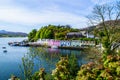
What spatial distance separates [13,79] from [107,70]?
3.24m

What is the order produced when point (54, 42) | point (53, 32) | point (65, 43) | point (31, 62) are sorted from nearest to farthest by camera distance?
point (31, 62)
point (65, 43)
point (54, 42)
point (53, 32)

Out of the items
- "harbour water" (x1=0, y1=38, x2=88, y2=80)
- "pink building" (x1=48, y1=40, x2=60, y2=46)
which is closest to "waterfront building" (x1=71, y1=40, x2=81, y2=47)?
"pink building" (x1=48, y1=40, x2=60, y2=46)

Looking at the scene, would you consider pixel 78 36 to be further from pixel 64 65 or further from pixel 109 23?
pixel 64 65

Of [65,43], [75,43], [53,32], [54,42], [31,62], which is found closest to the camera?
[31,62]

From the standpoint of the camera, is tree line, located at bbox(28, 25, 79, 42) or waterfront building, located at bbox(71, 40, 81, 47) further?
tree line, located at bbox(28, 25, 79, 42)

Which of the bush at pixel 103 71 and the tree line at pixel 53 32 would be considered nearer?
the bush at pixel 103 71

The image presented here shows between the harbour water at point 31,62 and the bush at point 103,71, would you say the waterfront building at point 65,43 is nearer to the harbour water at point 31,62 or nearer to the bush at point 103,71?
the harbour water at point 31,62

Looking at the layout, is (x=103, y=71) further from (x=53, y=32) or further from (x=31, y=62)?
(x=53, y=32)

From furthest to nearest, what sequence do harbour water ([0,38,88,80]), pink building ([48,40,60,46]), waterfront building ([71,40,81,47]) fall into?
pink building ([48,40,60,46]) → waterfront building ([71,40,81,47]) → harbour water ([0,38,88,80])

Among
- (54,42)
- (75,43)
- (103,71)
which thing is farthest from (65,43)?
(103,71)

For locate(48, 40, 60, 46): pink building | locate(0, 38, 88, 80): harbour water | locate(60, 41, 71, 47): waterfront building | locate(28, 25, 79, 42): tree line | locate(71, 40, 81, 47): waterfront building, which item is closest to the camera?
locate(0, 38, 88, 80): harbour water

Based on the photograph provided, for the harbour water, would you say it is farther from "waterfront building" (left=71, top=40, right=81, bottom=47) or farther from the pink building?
the pink building

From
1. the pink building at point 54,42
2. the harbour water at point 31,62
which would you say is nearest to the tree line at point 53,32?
the pink building at point 54,42

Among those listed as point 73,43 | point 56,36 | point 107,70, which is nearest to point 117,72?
point 107,70
